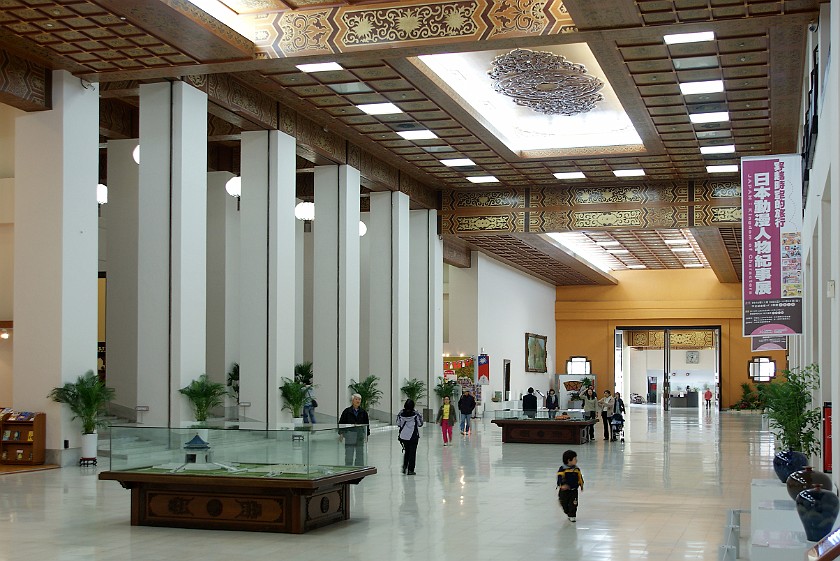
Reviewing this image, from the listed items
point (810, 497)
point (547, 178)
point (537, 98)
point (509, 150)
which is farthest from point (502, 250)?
point (810, 497)

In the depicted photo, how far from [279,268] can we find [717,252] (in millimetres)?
22643

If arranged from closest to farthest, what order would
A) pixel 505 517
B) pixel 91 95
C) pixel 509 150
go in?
pixel 505 517 → pixel 91 95 → pixel 509 150

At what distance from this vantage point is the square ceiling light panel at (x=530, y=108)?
20.1 meters

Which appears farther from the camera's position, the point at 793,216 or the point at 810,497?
the point at 793,216

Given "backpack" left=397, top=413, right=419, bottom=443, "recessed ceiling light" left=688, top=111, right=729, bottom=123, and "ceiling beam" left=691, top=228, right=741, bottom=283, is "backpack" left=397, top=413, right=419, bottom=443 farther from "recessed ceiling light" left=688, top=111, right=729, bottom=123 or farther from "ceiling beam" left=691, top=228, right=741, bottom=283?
"ceiling beam" left=691, top=228, right=741, bottom=283

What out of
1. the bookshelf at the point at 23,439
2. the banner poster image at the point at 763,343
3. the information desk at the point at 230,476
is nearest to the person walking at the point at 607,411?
the banner poster image at the point at 763,343

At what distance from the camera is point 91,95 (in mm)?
17703

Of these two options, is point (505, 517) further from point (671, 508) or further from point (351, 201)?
point (351, 201)

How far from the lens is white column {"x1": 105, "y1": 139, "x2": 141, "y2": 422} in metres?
22.9

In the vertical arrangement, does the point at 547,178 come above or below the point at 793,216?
above

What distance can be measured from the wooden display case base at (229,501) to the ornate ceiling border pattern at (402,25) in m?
7.98

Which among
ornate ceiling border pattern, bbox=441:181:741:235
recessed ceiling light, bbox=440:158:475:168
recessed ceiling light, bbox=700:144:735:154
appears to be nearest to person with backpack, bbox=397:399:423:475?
recessed ceiling light, bbox=440:158:475:168

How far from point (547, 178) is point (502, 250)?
9137mm

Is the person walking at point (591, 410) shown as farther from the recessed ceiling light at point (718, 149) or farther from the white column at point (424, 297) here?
the recessed ceiling light at point (718, 149)
